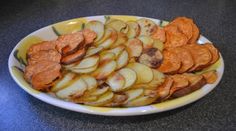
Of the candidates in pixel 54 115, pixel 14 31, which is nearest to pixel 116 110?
pixel 54 115

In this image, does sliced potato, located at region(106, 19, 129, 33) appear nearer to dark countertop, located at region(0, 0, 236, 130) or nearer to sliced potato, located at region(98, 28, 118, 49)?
sliced potato, located at region(98, 28, 118, 49)

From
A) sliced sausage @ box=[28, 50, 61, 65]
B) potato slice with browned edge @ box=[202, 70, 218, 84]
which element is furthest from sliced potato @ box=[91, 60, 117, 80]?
potato slice with browned edge @ box=[202, 70, 218, 84]

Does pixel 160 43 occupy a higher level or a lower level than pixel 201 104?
higher

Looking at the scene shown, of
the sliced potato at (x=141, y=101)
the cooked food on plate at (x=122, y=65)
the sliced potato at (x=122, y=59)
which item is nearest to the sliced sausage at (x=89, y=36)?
the cooked food on plate at (x=122, y=65)

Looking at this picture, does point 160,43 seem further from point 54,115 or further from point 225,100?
point 54,115

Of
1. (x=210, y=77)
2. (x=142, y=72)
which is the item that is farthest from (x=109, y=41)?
(x=210, y=77)

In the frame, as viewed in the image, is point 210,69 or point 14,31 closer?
point 210,69

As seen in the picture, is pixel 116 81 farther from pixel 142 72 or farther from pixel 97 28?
pixel 97 28
